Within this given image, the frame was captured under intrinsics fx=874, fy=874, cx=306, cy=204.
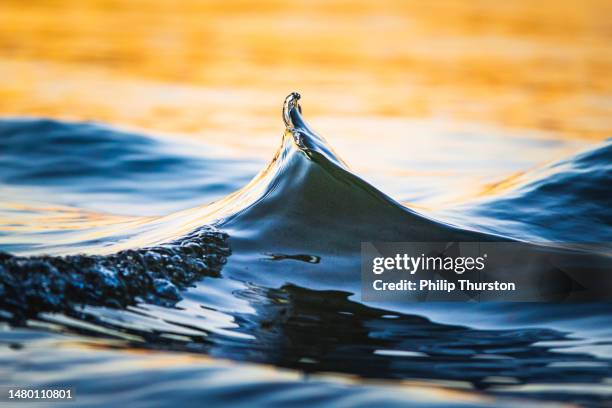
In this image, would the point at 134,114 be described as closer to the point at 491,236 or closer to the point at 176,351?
the point at 491,236

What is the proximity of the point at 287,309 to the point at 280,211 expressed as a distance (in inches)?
27.4

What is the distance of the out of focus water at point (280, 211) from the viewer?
260cm

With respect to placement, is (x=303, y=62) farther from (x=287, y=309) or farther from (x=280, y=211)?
(x=287, y=309)

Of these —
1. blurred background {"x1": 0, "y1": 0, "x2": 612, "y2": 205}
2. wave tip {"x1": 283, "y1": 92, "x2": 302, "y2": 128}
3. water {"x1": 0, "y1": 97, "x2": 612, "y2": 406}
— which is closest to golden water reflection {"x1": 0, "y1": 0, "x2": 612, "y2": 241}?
blurred background {"x1": 0, "y1": 0, "x2": 612, "y2": 205}

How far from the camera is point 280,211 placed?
373 cm

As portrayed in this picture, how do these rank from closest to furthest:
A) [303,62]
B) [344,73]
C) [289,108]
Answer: [289,108], [344,73], [303,62]

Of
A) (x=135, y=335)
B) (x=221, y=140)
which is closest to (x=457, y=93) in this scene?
(x=221, y=140)

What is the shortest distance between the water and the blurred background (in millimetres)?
1681

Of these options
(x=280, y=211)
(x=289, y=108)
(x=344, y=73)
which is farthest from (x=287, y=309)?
(x=344, y=73)

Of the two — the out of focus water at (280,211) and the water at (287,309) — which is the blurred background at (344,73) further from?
the water at (287,309)

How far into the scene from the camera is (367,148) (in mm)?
7406

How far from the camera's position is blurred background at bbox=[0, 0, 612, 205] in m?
7.79

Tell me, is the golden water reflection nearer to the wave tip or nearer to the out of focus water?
the out of focus water

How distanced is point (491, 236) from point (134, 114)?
5.15 m
